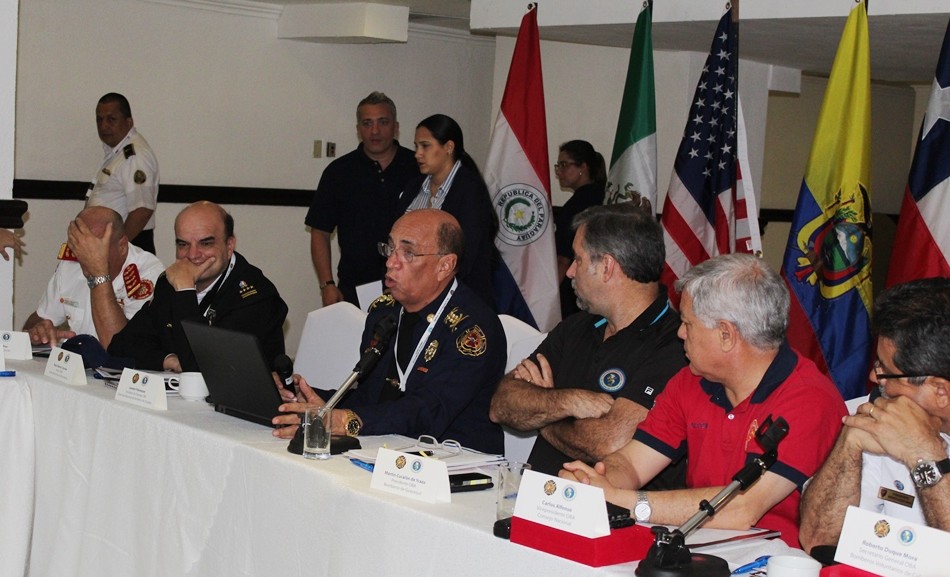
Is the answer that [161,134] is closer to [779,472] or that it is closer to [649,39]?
[649,39]

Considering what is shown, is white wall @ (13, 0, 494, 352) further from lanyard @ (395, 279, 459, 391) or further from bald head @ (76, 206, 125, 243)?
lanyard @ (395, 279, 459, 391)

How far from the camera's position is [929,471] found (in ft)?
6.81

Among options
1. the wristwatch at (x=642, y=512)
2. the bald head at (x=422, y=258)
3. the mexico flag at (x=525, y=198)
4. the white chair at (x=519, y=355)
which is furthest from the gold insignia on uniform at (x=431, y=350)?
the mexico flag at (x=525, y=198)

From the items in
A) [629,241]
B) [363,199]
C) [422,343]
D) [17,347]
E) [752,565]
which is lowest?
[752,565]

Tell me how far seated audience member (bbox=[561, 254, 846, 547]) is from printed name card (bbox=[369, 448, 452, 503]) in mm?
260

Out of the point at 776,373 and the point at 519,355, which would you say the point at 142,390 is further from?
the point at 776,373

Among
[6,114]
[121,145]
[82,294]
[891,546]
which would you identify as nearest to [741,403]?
[891,546]

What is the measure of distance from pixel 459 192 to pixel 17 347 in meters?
1.76

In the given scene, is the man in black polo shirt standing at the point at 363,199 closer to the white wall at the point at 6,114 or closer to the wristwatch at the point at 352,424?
the white wall at the point at 6,114

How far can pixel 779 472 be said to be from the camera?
236 cm

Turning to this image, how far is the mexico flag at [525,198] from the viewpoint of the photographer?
5152 millimetres

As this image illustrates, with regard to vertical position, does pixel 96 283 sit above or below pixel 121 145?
below

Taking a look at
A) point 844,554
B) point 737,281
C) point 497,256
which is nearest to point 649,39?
point 497,256

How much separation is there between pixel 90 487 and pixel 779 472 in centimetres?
172
